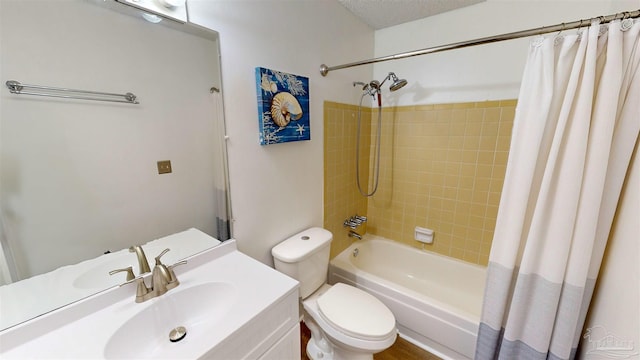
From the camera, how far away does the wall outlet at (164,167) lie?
0.97 m

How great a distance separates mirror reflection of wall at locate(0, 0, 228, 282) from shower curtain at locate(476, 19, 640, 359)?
4.42ft

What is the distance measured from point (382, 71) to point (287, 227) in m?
1.60

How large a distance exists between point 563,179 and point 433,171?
1.10m

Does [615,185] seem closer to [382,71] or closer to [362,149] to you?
[362,149]

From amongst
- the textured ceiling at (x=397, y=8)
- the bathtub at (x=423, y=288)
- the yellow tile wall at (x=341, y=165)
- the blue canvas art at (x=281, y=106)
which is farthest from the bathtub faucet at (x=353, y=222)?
the textured ceiling at (x=397, y=8)

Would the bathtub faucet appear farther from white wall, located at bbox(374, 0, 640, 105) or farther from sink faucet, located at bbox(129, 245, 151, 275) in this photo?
sink faucet, located at bbox(129, 245, 151, 275)

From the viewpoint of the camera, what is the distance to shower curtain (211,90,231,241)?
110 cm

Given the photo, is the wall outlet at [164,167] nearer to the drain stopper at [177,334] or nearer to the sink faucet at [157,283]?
the sink faucet at [157,283]

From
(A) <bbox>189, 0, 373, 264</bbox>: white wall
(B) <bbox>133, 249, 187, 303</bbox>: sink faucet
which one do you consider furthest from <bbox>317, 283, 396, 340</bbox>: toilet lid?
(B) <bbox>133, 249, 187, 303</bbox>: sink faucet

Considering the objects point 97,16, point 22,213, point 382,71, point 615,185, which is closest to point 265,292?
point 22,213

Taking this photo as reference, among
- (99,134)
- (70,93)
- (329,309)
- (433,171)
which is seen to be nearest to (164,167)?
(99,134)

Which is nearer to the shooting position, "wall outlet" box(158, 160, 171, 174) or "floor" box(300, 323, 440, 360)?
"wall outlet" box(158, 160, 171, 174)

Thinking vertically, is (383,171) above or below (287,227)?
above

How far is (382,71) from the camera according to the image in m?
2.12
